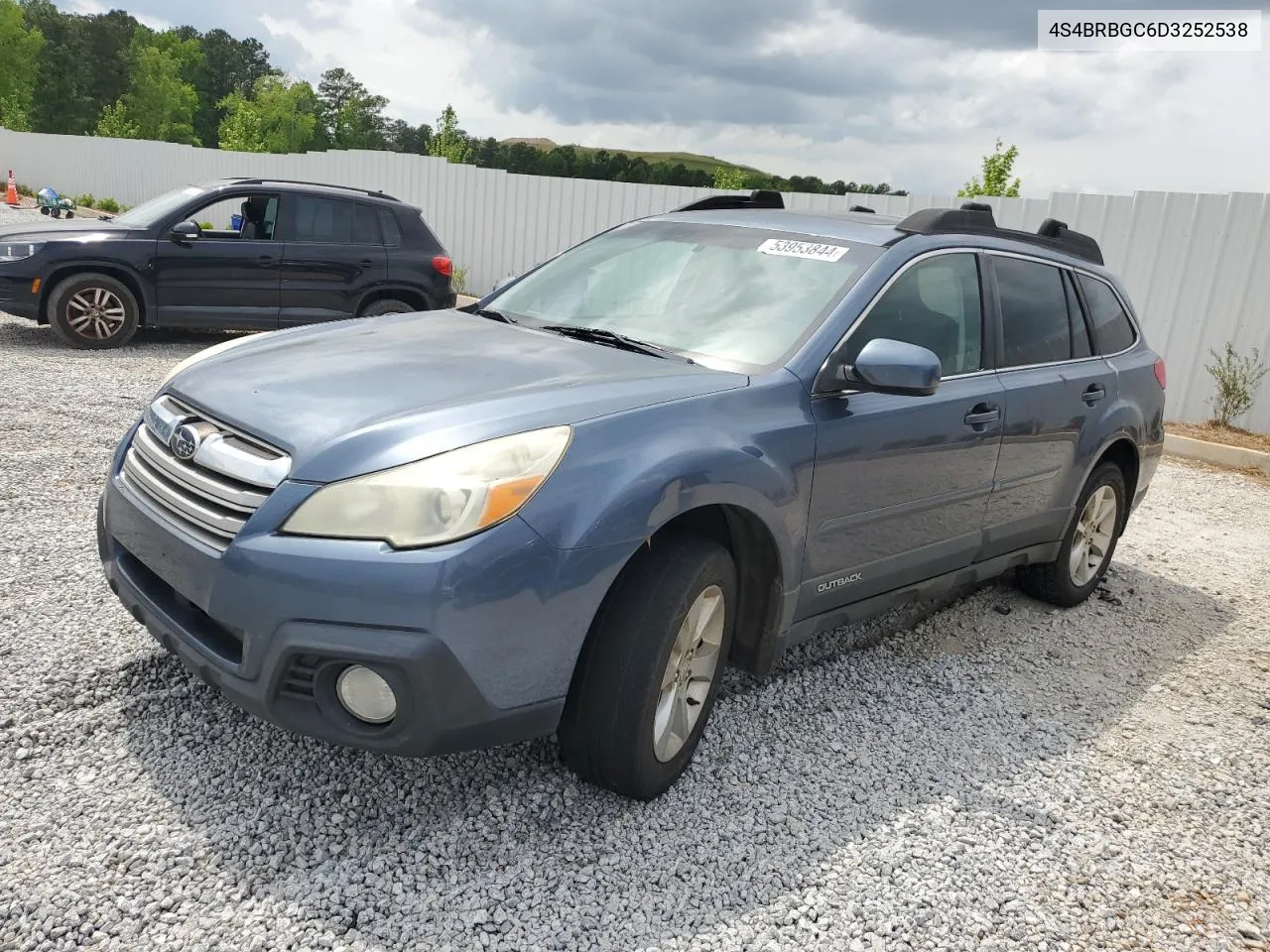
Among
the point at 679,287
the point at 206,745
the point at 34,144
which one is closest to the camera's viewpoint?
the point at 206,745

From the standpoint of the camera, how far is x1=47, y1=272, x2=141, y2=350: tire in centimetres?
904

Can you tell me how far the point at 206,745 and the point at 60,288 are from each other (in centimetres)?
750

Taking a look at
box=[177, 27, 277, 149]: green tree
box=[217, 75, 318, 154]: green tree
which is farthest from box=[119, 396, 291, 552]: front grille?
box=[177, 27, 277, 149]: green tree

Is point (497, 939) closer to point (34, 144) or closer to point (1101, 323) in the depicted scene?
point (1101, 323)

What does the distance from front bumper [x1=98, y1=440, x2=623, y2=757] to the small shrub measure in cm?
926

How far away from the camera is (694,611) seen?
2926 millimetres

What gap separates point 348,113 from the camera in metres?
103

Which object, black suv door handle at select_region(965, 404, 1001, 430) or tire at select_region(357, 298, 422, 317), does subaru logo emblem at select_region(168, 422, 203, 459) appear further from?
tire at select_region(357, 298, 422, 317)

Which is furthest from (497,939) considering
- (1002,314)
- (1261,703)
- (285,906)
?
(1261,703)

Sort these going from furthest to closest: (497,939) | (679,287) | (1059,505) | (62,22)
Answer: (62,22)
(1059,505)
(679,287)
(497,939)

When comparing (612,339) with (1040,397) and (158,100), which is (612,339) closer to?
(1040,397)

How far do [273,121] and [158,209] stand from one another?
7567cm

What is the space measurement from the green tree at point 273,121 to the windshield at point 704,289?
214 feet

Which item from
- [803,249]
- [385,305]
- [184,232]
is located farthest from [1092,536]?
[184,232]
